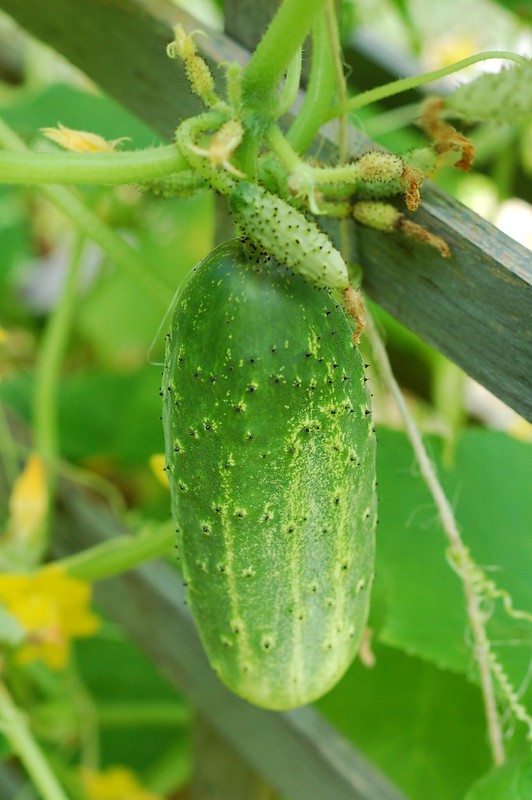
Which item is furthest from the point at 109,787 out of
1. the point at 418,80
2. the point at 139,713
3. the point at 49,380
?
the point at 418,80

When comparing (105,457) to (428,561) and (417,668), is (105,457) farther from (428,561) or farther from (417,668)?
(428,561)

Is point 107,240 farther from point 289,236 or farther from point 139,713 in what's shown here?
point 139,713

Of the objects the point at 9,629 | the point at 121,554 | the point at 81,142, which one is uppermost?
the point at 81,142

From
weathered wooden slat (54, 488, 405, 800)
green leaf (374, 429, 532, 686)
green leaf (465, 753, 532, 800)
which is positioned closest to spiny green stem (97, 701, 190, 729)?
weathered wooden slat (54, 488, 405, 800)

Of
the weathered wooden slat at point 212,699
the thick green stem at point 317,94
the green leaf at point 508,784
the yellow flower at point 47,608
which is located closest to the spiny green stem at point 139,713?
the weathered wooden slat at point 212,699

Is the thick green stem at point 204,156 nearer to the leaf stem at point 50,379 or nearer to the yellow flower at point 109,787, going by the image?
the leaf stem at point 50,379

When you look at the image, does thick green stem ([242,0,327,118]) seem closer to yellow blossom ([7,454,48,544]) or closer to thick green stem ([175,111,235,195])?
thick green stem ([175,111,235,195])
